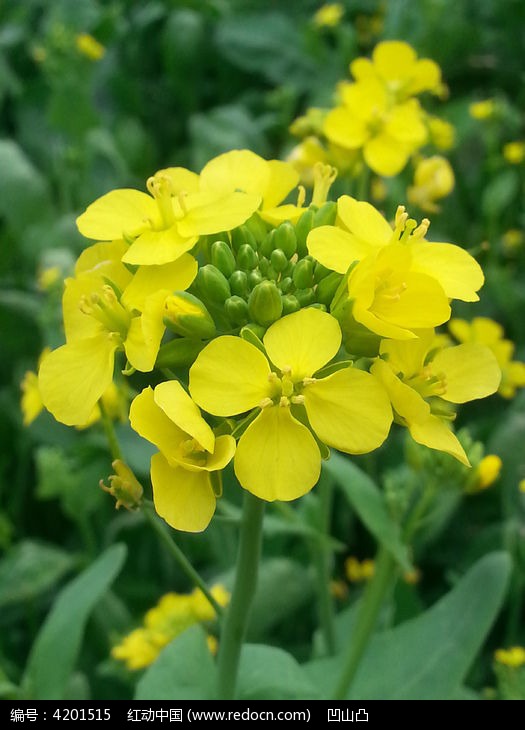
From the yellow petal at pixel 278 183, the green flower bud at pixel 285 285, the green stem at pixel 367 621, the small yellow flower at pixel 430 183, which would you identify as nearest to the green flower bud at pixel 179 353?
the green flower bud at pixel 285 285

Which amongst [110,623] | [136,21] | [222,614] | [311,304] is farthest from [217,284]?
[136,21]

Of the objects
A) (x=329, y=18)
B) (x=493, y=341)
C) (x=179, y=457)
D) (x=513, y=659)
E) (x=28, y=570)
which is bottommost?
(x=28, y=570)

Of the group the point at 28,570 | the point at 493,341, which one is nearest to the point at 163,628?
the point at 28,570

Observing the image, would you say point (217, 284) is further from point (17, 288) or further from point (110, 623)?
point (17, 288)

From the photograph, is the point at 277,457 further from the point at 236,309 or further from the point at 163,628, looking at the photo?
the point at 163,628

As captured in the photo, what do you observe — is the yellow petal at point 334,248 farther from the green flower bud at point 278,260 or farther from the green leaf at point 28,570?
the green leaf at point 28,570

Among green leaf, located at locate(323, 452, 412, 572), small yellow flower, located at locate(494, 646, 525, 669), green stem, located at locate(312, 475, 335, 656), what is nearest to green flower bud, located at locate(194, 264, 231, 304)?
green leaf, located at locate(323, 452, 412, 572)

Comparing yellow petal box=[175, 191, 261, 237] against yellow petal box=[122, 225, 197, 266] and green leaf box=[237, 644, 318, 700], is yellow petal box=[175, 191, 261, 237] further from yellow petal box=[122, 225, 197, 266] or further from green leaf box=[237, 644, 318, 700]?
green leaf box=[237, 644, 318, 700]
